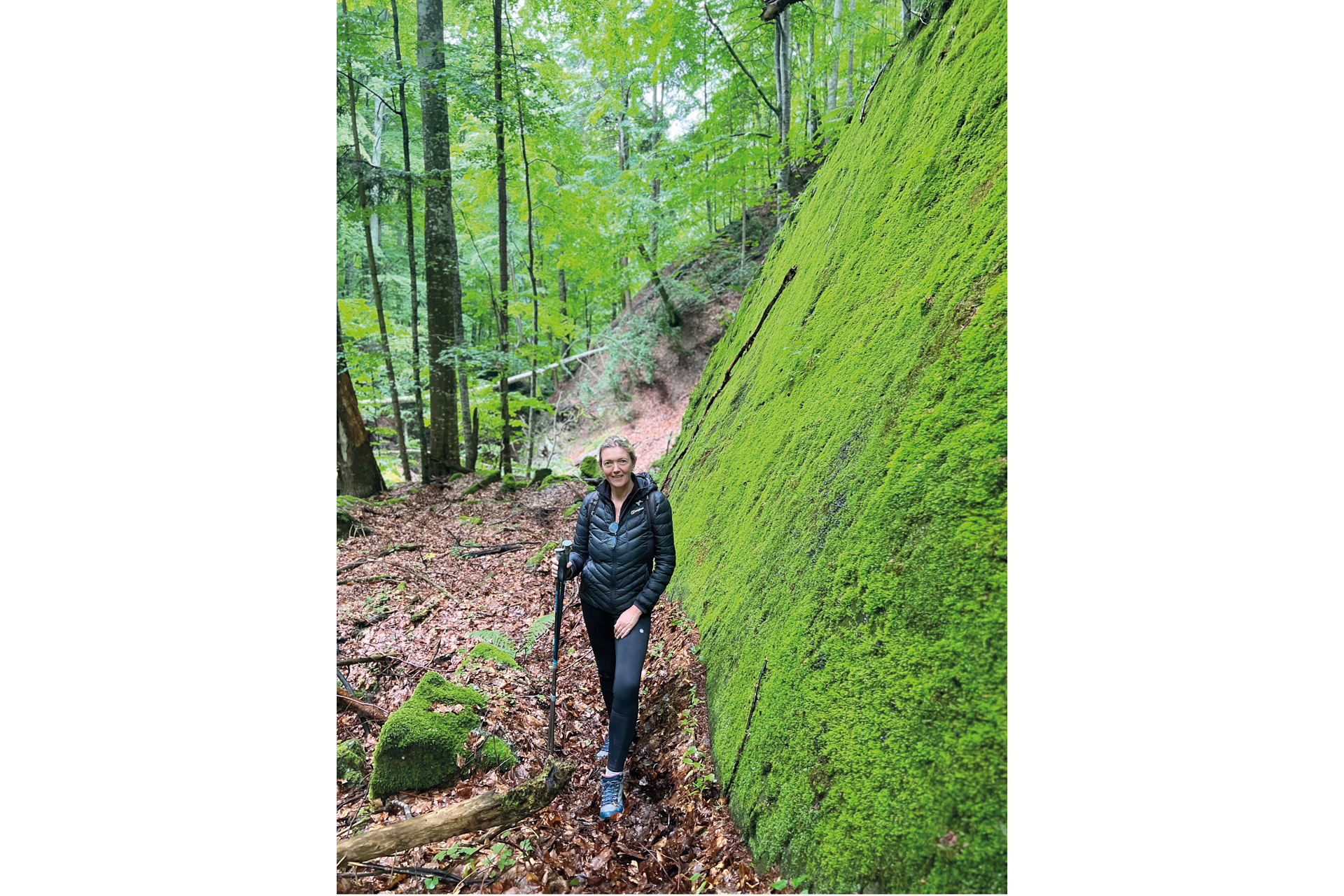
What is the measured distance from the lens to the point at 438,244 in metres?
8.87

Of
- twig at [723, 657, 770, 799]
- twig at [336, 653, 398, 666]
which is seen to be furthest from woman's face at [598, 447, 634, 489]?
twig at [336, 653, 398, 666]

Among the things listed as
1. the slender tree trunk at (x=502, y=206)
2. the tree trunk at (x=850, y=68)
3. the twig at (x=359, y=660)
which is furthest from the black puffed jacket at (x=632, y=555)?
the tree trunk at (x=850, y=68)

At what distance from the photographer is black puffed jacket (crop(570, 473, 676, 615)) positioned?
2.95 metres

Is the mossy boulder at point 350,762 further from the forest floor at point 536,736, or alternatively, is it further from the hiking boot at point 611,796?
the hiking boot at point 611,796

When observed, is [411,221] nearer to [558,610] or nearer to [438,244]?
[438,244]

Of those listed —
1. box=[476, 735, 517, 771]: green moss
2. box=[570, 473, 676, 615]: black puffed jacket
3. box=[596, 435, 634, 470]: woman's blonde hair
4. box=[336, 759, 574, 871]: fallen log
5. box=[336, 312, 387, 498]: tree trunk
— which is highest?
box=[336, 312, 387, 498]: tree trunk

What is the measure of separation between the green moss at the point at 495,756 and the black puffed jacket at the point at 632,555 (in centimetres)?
96

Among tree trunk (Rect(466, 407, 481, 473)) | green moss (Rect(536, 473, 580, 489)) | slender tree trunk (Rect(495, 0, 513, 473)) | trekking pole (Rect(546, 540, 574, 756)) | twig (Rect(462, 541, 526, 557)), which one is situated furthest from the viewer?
tree trunk (Rect(466, 407, 481, 473))

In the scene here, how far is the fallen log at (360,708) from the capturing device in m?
3.50

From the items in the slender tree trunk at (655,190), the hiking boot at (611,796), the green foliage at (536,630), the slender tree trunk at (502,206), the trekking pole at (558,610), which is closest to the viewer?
the hiking boot at (611,796)

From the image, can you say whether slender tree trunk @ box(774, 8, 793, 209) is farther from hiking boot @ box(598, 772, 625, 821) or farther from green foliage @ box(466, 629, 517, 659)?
hiking boot @ box(598, 772, 625, 821)
